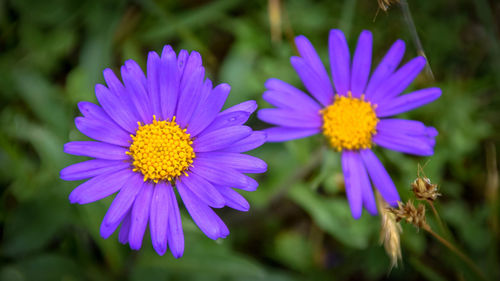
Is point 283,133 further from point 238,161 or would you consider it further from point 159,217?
point 159,217

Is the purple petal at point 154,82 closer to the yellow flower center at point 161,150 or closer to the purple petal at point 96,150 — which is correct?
the yellow flower center at point 161,150

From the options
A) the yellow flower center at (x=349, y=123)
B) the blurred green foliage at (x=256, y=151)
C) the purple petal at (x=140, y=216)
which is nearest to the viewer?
the purple petal at (x=140, y=216)

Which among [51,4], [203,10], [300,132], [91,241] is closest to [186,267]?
[91,241]

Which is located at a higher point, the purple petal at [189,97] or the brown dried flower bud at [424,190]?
the purple petal at [189,97]

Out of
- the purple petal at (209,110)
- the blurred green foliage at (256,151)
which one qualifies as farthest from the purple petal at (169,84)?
the blurred green foliage at (256,151)

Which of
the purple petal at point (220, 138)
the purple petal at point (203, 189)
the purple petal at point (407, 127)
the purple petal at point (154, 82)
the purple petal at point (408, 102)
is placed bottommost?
the purple petal at point (203, 189)

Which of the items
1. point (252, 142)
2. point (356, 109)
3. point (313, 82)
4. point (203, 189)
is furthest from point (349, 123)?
point (203, 189)

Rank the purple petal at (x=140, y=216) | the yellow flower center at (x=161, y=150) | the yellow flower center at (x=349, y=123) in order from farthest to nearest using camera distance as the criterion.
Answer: the yellow flower center at (x=349, y=123)
the yellow flower center at (x=161, y=150)
the purple petal at (x=140, y=216)
